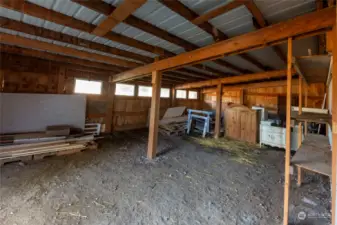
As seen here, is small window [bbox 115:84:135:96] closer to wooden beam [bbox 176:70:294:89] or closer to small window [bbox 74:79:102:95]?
small window [bbox 74:79:102:95]

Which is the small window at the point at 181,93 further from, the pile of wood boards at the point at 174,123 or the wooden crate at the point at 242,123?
the wooden crate at the point at 242,123

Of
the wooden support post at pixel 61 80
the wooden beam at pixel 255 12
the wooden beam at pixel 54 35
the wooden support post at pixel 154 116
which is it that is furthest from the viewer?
the wooden support post at pixel 61 80

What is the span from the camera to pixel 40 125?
392cm

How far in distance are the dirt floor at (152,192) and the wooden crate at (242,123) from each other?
1648 mm

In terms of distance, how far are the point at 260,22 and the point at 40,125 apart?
508 centimetres

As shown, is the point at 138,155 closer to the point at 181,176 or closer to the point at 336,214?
the point at 181,176

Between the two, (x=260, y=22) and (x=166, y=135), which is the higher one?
(x=260, y=22)

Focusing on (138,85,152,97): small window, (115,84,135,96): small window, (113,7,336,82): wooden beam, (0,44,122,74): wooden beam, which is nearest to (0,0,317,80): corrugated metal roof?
(113,7,336,82): wooden beam

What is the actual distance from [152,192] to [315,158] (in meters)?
2.04

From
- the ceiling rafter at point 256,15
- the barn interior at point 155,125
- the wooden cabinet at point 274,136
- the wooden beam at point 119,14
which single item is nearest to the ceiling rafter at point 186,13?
the barn interior at point 155,125

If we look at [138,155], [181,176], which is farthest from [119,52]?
[181,176]

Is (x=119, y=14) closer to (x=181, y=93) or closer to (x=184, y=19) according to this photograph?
(x=184, y=19)

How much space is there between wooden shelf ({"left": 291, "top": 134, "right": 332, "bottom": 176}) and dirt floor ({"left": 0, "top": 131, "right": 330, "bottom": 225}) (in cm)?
64

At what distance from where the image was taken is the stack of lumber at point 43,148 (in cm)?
285
